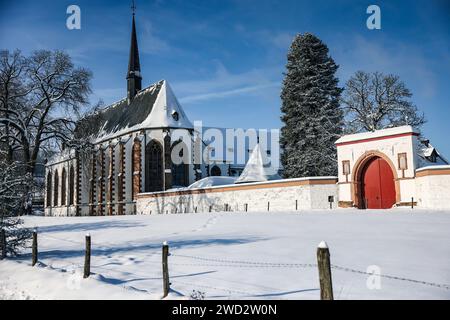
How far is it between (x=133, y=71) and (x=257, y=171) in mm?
24470

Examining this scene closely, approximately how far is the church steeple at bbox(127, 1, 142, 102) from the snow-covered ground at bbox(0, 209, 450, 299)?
36.7m

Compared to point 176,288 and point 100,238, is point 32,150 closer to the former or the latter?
point 100,238

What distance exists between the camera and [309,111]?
3491 cm

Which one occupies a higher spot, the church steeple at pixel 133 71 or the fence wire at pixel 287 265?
the church steeple at pixel 133 71

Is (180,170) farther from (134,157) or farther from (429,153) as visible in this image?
(429,153)

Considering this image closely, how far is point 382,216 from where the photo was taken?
1700cm

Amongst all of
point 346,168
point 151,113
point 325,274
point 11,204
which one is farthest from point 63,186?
point 325,274

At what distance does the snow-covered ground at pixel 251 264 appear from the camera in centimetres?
701

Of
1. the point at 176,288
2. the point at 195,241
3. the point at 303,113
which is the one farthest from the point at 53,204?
the point at 176,288

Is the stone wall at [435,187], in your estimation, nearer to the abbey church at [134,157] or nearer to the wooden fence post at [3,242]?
the wooden fence post at [3,242]

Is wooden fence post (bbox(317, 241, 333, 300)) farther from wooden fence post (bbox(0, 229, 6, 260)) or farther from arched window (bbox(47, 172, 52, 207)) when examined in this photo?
arched window (bbox(47, 172, 52, 207))

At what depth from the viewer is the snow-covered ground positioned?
23.0 ft

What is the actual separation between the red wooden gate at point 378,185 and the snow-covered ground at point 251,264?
724 centimetres

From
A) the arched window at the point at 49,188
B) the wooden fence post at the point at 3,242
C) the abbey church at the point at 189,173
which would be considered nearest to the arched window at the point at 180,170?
the abbey church at the point at 189,173
